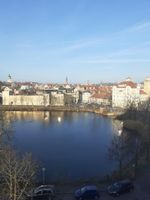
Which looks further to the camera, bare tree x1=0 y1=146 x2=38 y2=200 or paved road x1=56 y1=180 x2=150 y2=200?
paved road x1=56 y1=180 x2=150 y2=200

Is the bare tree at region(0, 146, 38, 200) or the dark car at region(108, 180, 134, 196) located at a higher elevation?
the bare tree at region(0, 146, 38, 200)

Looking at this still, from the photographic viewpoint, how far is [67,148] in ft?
75.1

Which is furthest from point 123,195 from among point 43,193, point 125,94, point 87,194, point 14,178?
point 125,94

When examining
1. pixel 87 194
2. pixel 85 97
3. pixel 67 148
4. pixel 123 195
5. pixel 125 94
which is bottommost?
pixel 67 148

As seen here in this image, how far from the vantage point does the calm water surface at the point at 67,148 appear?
16969 mm

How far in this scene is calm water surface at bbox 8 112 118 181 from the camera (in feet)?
55.7

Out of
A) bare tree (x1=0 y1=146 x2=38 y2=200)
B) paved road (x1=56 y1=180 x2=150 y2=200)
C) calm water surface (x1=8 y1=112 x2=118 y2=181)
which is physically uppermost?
bare tree (x1=0 y1=146 x2=38 y2=200)

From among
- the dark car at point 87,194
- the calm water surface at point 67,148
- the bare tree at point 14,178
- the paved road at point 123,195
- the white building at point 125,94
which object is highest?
the white building at point 125,94

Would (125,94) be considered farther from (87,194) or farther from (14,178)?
(14,178)

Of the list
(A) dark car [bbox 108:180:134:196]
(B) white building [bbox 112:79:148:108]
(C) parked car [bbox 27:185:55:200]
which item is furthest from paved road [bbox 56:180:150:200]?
(B) white building [bbox 112:79:148:108]

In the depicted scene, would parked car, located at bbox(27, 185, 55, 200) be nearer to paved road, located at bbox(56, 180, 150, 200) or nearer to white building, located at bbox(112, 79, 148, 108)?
paved road, located at bbox(56, 180, 150, 200)

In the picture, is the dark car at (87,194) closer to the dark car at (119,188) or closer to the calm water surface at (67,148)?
the dark car at (119,188)

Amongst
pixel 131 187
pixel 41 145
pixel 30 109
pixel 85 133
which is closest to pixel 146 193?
pixel 131 187

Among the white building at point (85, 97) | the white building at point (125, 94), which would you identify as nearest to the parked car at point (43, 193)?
the white building at point (125, 94)
